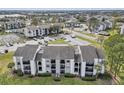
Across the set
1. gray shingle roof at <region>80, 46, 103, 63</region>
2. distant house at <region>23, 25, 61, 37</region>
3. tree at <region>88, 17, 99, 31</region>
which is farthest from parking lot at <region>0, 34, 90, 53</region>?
tree at <region>88, 17, 99, 31</region>

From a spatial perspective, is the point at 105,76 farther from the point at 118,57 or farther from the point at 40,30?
the point at 40,30

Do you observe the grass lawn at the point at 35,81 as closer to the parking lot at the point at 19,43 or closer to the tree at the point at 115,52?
the tree at the point at 115,52

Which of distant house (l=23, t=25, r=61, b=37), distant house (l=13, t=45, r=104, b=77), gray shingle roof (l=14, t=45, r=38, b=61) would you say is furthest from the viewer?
distant house (l=23, t=25, r=61, b=37)

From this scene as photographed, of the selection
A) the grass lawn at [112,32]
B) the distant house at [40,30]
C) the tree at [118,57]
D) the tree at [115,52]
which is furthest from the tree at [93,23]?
the tree at [118,57]

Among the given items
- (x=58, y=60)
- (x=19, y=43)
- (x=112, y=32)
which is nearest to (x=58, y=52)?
(x=58, y=60)

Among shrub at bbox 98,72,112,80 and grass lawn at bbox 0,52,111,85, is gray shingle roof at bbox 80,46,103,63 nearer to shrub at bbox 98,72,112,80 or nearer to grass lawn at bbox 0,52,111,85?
shrub at bbox 98,72,112,80

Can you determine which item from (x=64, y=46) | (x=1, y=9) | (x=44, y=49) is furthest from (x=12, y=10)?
(x=64, y=46)
